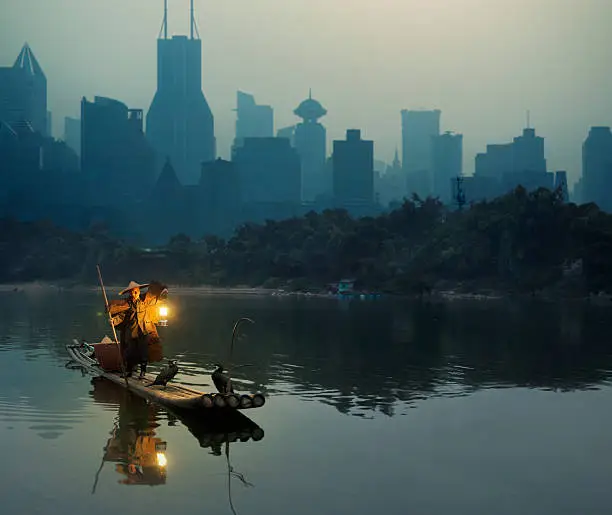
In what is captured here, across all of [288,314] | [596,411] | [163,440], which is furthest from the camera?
[288,314]

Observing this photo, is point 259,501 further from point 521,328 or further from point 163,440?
point 521,328

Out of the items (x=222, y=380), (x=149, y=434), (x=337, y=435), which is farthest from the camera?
(x=222, y=380)

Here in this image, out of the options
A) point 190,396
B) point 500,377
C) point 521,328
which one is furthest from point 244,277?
point 190,396

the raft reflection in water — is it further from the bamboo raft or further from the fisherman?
the fisherman

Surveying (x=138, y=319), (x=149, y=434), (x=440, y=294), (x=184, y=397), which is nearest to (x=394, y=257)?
(x=440, y=294)

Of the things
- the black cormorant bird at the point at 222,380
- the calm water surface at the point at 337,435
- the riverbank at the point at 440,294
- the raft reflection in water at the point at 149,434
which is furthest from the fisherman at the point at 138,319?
the riverbank at the point at 440,294

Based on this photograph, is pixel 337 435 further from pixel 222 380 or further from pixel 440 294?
pixel 440 294

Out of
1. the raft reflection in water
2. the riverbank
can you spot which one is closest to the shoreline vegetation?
the riverbank
